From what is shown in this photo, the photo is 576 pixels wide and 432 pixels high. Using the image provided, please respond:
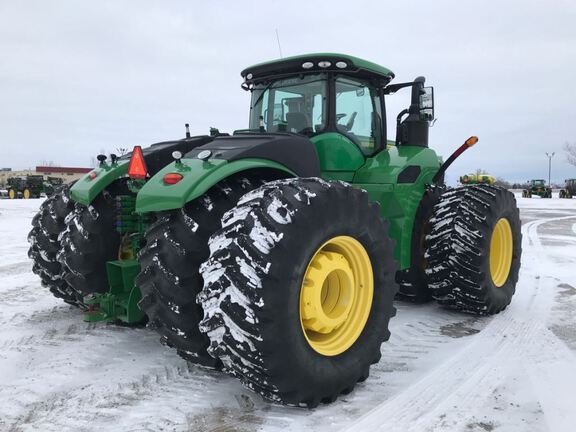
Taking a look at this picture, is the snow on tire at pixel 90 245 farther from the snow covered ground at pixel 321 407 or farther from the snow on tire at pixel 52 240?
the snow covered ground at pixel 321 407

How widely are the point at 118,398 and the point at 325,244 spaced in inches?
64.1

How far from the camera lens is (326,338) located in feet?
10.2

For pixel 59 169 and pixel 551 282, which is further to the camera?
pixel 59 169

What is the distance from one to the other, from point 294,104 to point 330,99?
0.37 m

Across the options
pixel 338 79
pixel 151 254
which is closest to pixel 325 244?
pixel 151 254

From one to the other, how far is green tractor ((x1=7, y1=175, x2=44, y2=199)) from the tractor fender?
37.2m

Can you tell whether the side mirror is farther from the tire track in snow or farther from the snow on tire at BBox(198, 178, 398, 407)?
the snow on tire at BBox(198, 178, 398, 407)

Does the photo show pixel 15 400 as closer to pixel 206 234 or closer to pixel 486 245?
pixel 206 234

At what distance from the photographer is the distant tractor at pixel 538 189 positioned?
42969mm

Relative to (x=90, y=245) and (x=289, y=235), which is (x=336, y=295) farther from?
(x=90, y=245)

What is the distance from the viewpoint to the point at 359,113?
470 centimetres

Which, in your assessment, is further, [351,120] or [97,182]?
[351,120]

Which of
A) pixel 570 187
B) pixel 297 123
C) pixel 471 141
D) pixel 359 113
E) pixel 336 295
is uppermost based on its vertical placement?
pixel 570 187

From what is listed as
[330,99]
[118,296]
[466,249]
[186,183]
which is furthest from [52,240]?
[466,249]
